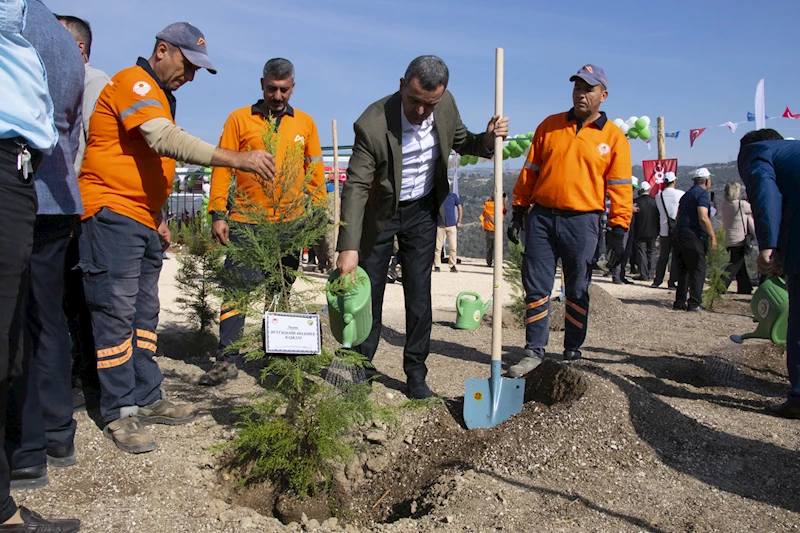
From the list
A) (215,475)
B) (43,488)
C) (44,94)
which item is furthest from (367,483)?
(44,94)

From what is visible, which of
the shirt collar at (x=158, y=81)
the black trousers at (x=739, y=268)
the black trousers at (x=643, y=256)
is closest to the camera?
the shirt collar at (x=158, y=81)

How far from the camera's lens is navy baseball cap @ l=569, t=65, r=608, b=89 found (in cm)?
460

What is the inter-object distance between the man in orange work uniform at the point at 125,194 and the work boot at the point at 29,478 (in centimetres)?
44

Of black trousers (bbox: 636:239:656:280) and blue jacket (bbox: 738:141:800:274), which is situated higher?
blue jacket (bbox: 738:141:800:274)

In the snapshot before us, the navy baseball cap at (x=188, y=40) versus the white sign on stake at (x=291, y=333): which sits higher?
the navy baseball cap at (x=188, y=40)

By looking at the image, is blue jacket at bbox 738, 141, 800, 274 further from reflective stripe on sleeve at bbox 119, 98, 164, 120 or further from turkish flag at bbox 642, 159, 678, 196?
turkish flag at bbox 642, 159, 678, 196

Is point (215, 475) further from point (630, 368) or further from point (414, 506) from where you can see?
point (630, 368)

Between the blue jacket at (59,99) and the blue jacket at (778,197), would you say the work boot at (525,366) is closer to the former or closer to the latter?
the blue jacket at (778,197)

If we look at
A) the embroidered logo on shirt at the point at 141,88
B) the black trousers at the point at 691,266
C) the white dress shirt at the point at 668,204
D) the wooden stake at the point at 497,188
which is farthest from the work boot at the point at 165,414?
the white dress shirt at the point at 668,204

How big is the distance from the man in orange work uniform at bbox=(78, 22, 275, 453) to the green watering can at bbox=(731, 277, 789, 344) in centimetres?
405

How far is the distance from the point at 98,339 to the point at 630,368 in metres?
3.88

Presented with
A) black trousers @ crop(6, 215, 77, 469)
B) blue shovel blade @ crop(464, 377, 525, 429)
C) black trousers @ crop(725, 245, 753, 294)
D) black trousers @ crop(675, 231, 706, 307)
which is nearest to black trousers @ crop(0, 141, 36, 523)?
black trousers @ crop(6, 215, 77, 469)

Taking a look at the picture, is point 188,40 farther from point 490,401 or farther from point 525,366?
point 525,366

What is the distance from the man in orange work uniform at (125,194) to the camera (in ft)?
10.1
